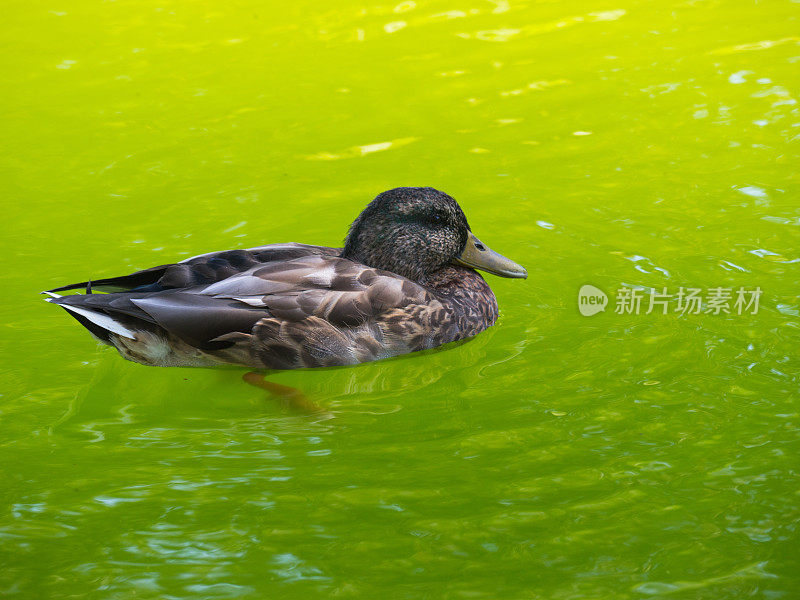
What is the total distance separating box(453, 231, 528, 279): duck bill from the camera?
23.1 feet

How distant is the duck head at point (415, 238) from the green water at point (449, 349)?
453mm

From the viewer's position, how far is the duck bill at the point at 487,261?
7055 mm

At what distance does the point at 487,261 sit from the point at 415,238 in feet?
1.74

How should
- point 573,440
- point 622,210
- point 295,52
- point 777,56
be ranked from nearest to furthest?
point 573,440, point 622,210, point 777,56, point 295,52

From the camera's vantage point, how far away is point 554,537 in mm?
4625

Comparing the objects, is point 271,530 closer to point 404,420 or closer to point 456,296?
point 404,420

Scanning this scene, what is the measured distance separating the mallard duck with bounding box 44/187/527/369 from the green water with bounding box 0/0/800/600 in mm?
169

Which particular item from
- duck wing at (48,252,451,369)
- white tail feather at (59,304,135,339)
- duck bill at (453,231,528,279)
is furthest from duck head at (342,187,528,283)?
white tail feather at (59,304,135,339)

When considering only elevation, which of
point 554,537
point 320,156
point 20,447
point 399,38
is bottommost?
point 554,537

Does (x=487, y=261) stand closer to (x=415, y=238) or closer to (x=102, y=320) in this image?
(x=415, y=238)

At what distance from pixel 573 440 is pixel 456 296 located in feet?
5.61

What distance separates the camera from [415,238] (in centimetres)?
695

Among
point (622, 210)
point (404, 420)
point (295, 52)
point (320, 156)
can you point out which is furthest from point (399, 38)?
point (404, 420)

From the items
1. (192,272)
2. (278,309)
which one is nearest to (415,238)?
(278,309)
